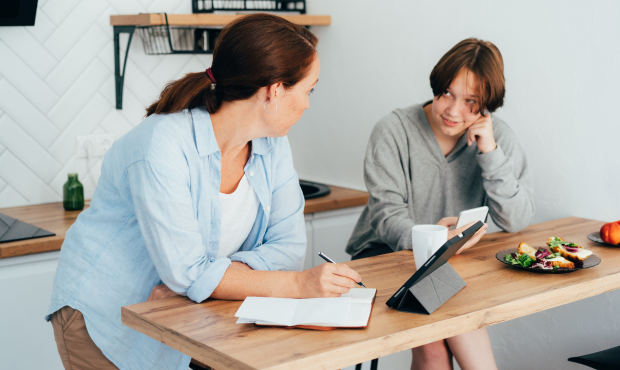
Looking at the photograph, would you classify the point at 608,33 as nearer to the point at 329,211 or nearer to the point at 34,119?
the point at 329,211

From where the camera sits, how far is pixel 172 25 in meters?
2.42

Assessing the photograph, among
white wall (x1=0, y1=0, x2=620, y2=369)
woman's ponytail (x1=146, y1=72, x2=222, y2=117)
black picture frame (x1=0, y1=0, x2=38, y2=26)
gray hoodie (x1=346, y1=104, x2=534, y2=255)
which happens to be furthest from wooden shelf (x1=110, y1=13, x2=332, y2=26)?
woman's ponytail (x1=146, y1=72, x2=222, y2=117)

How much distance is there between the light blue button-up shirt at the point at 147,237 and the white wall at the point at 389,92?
1.13m

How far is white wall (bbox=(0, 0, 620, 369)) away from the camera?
1845mm

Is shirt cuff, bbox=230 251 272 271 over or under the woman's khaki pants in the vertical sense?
over

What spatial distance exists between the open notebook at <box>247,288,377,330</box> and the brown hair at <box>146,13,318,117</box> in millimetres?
468

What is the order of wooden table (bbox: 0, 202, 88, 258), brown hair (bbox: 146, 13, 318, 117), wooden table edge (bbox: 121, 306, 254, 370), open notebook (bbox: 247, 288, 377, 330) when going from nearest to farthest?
wooden table edge (bbox: 121, 306, 254, 370)
open notebook (bbox: 247, 288, 377, 330)
brown hair (bbox: 146, 13, 318, 117)
wooden table (bbox: 0, 202, 88, 258)

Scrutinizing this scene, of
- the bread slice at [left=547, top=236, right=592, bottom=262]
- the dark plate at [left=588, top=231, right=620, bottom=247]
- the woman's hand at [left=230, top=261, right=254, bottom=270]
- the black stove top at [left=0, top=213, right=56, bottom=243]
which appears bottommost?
the black stove top at [left=0, top=213, right=56, bottom=243]

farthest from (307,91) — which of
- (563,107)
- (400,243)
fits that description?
(563,107)

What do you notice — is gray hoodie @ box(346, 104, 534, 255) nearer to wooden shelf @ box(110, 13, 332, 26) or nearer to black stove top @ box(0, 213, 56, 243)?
wooden shelf @ box(110, 13, 332, 26)

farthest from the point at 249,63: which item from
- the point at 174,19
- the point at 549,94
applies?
the point at 174,19

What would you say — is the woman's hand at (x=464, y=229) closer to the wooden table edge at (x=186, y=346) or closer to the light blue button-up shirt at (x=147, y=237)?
the light blue button-up shirt at (x=147, y=237)

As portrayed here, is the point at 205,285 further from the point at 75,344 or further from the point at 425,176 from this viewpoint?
the point at 425,176

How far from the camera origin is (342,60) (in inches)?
106
